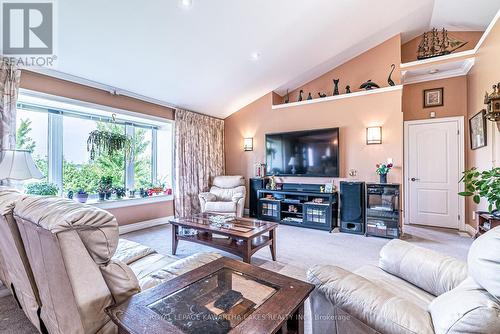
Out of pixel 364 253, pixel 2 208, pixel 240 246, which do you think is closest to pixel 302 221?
pixel 364 253

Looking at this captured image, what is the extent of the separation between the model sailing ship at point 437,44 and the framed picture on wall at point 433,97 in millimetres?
640

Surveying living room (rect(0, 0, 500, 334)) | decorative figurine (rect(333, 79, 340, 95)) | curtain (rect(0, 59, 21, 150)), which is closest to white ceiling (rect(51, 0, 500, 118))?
living room (rect(0, 0, 500, 334))

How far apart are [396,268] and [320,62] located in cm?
398

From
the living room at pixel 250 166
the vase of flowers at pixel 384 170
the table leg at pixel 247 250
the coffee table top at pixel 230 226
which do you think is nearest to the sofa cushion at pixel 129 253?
the living room at pixel 250 166

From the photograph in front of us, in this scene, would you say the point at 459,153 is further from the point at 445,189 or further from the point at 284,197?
the point at 284,197

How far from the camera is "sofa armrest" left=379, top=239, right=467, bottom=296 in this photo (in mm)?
1255

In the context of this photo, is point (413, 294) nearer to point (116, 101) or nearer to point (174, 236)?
point (174, 236)

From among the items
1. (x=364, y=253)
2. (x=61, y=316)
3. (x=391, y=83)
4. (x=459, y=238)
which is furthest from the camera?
(x=391, y=83)

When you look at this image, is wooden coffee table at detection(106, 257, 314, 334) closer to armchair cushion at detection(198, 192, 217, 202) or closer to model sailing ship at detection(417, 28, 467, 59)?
armchair cushion at detection(198, 192, 217, 202)

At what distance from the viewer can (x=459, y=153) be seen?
4.14 m

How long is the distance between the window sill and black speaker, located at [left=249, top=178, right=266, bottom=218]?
1.70 meters

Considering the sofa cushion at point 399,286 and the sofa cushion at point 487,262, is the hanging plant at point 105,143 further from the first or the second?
the sofa cushion at point 487,262

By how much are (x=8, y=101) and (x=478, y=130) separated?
6.20 m

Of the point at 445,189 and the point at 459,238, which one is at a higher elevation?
the point at 445,189
